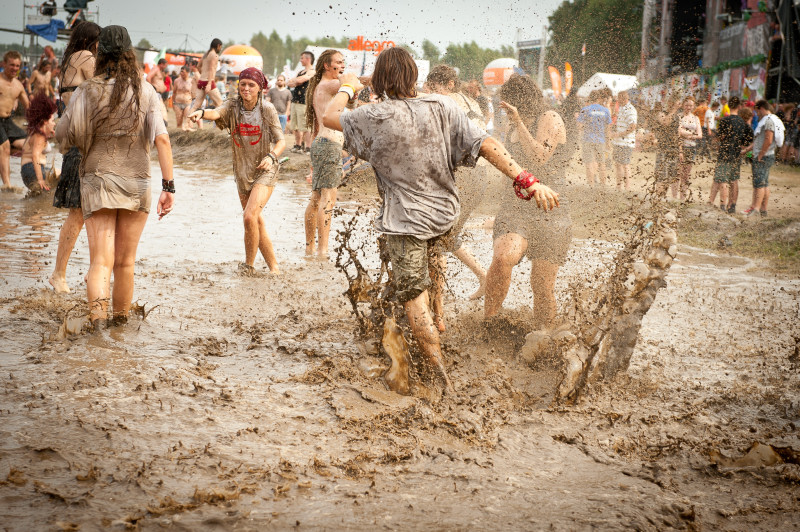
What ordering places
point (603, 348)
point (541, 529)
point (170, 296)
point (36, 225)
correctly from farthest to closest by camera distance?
point (36, 225) → point (170, 296) → point (603, 348) → point (541, 529)

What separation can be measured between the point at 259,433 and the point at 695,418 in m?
2.52

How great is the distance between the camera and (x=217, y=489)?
9.73 feet

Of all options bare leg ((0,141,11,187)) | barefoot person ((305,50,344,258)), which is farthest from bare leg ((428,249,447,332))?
bare leg ((0,141,11,187))

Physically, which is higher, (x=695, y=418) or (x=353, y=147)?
(x=353, y=147)

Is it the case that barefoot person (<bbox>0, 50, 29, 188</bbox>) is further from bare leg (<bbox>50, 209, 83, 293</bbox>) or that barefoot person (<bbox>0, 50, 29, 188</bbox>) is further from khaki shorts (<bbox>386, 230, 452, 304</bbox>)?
khaki shorts (<bbox>386, 230, 452, 304</bbox>)

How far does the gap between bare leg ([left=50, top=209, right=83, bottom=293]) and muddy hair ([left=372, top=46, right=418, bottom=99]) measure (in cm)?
309

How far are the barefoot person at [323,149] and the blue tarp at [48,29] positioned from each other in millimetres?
26089

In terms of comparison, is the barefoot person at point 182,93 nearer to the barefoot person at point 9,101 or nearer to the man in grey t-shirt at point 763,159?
the barefoot person at point 9,101

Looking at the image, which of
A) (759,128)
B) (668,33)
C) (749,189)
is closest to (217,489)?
(759,128)

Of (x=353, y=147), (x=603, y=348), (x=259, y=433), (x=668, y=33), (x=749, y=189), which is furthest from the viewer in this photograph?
(x=668, y=33)

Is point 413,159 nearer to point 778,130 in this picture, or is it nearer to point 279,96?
point 778,130

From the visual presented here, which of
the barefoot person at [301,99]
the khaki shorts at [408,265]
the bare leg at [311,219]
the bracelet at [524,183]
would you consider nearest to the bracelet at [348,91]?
the khaki shorts at [408,265]

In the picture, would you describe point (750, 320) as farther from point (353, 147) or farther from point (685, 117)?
point (685, 117)

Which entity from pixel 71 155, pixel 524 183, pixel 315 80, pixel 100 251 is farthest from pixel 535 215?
pixel 71 155
